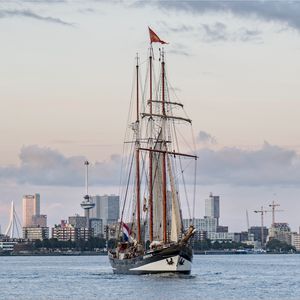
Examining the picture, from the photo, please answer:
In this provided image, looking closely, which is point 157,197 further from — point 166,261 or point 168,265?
point 166,261

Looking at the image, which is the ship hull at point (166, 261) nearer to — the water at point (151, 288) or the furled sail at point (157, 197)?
the water at point (151, 288)

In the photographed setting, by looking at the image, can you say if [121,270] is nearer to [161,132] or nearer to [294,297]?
[161,132]

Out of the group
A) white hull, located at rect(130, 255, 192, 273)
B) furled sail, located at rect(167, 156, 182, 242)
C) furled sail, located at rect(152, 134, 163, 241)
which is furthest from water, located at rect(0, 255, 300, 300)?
furled sail, located at rect(152, 134, 163, 241)

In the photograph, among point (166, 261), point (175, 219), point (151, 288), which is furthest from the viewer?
point (175, 219)

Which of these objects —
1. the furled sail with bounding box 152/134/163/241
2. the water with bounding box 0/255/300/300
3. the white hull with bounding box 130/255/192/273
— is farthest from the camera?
the furled sail with bounding box 152/134/163/241

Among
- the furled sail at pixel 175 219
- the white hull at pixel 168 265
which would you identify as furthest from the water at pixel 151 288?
the furled sail at pixel 175 219

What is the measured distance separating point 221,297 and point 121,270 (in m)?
39.5

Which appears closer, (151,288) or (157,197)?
(151,288)

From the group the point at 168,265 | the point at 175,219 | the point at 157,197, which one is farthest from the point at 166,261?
the point at 157,197

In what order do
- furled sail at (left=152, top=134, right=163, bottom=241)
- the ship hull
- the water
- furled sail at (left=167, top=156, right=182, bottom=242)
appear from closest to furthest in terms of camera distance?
the water < the ship hull < furled sail at (left=167, top=156, right=182, bottom=242) < furled sail at (left=152, top=134, right=163, bottom=241)

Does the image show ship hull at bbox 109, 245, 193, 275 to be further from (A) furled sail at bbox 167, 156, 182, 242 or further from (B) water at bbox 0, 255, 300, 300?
(A) furled sail at bbox 167, 156, 182, 242

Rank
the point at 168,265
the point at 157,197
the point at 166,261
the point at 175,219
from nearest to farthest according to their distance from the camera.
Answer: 1. the point at 166,261
2. the point at 168,265
3. the point at 175,219
4. the point at 157,197

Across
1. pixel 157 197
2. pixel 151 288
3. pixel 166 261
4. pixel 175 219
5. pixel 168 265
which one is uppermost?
pixel 157 197

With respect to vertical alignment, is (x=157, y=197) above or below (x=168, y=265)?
above
